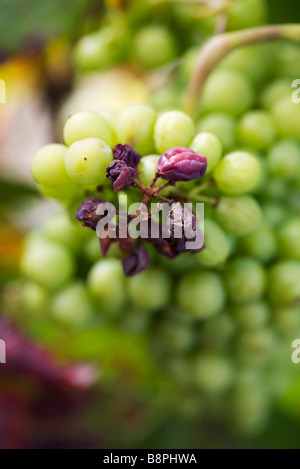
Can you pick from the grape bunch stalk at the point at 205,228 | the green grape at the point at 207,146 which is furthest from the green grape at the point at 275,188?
the green grape at the point at 207,146

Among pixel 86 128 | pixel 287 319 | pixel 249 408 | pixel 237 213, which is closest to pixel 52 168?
pixel 86 128

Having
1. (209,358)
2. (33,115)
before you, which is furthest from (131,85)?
(209,358)

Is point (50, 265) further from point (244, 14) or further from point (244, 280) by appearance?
point (244, 14)

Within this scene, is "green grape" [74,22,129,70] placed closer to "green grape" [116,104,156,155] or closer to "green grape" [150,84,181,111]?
"green grape" [150,84,181,111]

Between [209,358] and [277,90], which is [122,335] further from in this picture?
A: [277,90]

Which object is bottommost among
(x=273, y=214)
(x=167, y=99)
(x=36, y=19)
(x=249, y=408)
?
(x=249, y=408)

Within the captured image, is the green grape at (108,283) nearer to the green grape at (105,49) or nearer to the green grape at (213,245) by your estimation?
the green grape at (213,245)
